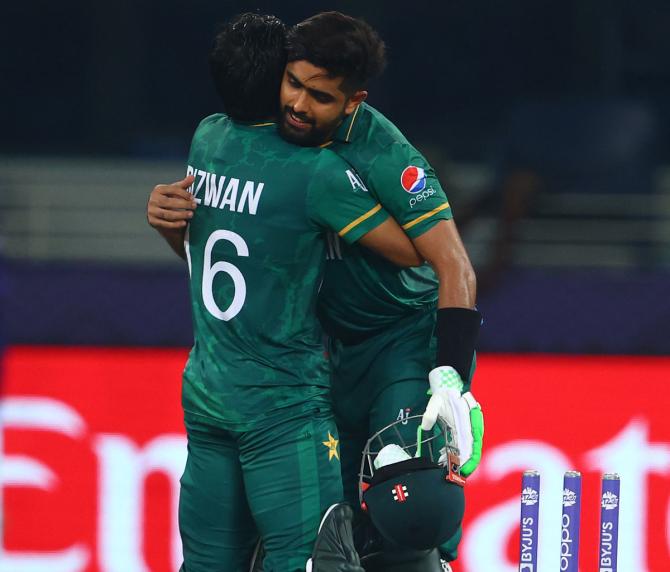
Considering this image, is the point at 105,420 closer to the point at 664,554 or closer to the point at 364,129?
the point at 664,554

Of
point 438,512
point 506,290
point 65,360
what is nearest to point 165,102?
point 65,360

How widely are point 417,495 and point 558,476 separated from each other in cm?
203

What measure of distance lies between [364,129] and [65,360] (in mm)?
2330

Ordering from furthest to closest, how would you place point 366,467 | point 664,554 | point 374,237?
1. point 664,554
2. point 366,467
3. point 374,237

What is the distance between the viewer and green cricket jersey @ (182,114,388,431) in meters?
2.87

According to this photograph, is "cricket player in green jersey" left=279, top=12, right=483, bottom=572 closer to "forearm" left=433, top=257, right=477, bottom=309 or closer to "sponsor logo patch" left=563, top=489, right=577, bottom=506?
"forearm" left=433, top=257, right=477, bottom=309

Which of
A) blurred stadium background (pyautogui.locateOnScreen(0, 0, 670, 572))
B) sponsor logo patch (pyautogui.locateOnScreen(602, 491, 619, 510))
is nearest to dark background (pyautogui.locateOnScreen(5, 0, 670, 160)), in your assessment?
blurred stadium background (pyautogui.locateOnScreen(0, 0, 670, 572))

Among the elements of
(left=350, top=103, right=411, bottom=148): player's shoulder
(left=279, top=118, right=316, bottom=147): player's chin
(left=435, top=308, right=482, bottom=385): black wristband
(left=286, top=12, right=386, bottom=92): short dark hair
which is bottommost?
(left=435, top=308, right=482, bottom=385): black wristband

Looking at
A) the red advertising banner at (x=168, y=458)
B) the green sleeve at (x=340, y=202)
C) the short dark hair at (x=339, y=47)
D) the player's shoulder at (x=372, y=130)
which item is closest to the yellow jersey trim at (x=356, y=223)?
the green sleeve at (x=340, y=202)

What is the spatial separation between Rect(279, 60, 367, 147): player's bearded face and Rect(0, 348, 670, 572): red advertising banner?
2.17 metres

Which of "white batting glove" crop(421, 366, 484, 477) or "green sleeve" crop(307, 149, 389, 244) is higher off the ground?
"green sleeve" crop(307, 149, 389, 244)

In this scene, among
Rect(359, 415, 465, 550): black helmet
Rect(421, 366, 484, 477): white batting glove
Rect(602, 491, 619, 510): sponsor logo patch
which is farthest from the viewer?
Rect(602, 491, 619, 510): sponsor logo patch

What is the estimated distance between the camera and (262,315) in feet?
9.59

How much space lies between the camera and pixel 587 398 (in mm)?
4953
